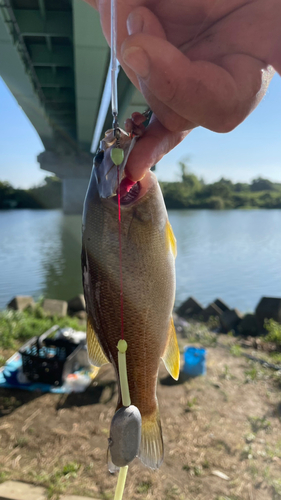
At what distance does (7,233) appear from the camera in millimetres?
23141

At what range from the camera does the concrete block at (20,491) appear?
3131 millimetres

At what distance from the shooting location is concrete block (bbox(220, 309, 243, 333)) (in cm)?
854

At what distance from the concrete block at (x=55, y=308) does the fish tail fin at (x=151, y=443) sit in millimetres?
6979

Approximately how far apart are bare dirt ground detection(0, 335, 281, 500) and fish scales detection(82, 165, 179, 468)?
234 centimetres

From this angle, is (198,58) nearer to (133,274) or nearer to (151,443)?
(133,274)

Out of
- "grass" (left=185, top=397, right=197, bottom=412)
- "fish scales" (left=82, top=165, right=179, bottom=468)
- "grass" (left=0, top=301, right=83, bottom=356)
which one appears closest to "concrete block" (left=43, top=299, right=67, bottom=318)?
"grass" (left=0, top=301, right=83, bottom=356)

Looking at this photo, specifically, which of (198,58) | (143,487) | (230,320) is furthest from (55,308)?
(198,58)

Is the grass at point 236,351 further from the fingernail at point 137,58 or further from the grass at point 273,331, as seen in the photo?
the fingernail at point 137,58

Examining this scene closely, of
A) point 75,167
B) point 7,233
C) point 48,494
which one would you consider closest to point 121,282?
point 48,494

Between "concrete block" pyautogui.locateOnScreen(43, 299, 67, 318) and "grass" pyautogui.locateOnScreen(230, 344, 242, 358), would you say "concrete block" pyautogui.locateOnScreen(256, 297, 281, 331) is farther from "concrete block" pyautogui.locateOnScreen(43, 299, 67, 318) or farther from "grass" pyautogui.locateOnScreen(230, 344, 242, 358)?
"concrete block" pyautogui.locateOnScreen(43, 299, 67, 318)

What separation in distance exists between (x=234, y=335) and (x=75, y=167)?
10.2 metres

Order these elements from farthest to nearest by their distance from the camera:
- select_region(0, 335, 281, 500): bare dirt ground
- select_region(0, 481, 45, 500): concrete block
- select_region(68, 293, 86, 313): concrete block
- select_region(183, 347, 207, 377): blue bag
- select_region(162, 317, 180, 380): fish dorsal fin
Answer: select_region(68, 293, 86, 313): concrete block
select_region(183, 347, 207, 377): blue bag
select_region(0, 335, 281, 500): bare dirt ground
select_region(0, 481, 45, 500): concrete block
select_region(162, 317, 180, 380): fish dorsal fin

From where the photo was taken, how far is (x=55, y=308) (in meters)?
8.59

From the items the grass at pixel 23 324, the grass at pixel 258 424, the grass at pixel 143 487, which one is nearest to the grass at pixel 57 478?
the grass at pixel 143 487
